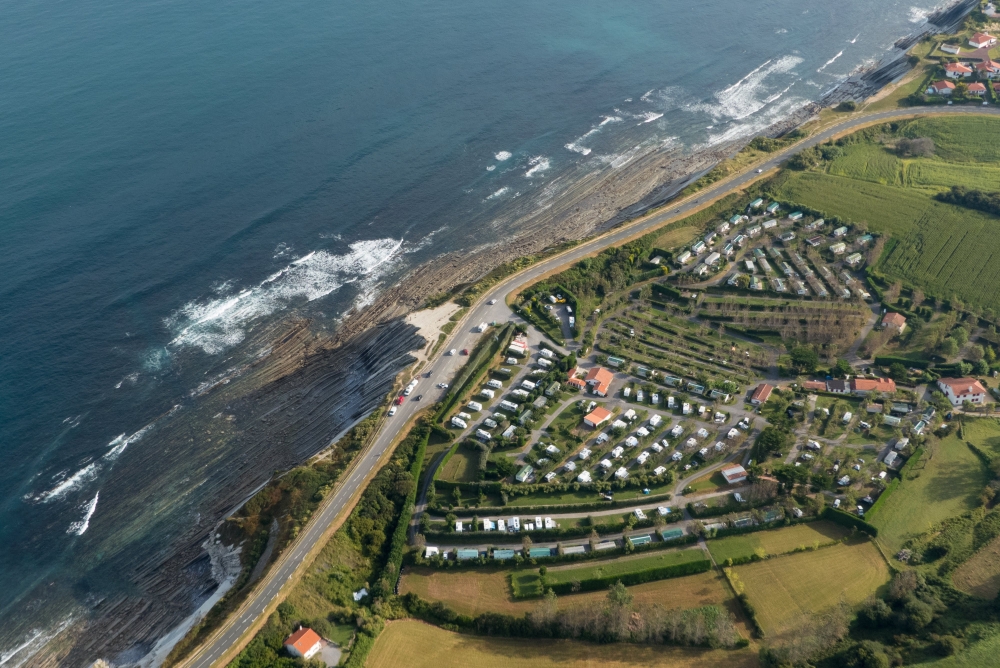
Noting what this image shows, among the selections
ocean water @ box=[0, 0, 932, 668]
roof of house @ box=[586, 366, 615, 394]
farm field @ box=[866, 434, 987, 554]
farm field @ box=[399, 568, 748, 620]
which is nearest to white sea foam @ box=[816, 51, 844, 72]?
ocean water @ box=[0, 0, 932, 668]

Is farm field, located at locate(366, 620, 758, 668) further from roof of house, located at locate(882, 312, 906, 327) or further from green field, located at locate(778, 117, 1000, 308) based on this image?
green field, located at locate(778, 117, 1000, 308)

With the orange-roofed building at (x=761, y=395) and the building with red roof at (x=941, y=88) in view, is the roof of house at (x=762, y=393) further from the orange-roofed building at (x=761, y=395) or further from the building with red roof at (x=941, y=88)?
the building with red roof at (x=941, y=88)

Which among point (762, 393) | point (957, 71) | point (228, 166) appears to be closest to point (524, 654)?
point (762, 393)

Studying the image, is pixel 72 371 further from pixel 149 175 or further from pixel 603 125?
pixel 603 125

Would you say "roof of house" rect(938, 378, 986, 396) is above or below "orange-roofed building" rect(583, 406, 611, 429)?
below

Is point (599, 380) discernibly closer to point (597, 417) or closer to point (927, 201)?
point (597, 417)

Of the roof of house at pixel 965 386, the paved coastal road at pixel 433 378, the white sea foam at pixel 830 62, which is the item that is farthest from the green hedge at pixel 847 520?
the white sea foam at pixel 830 62
